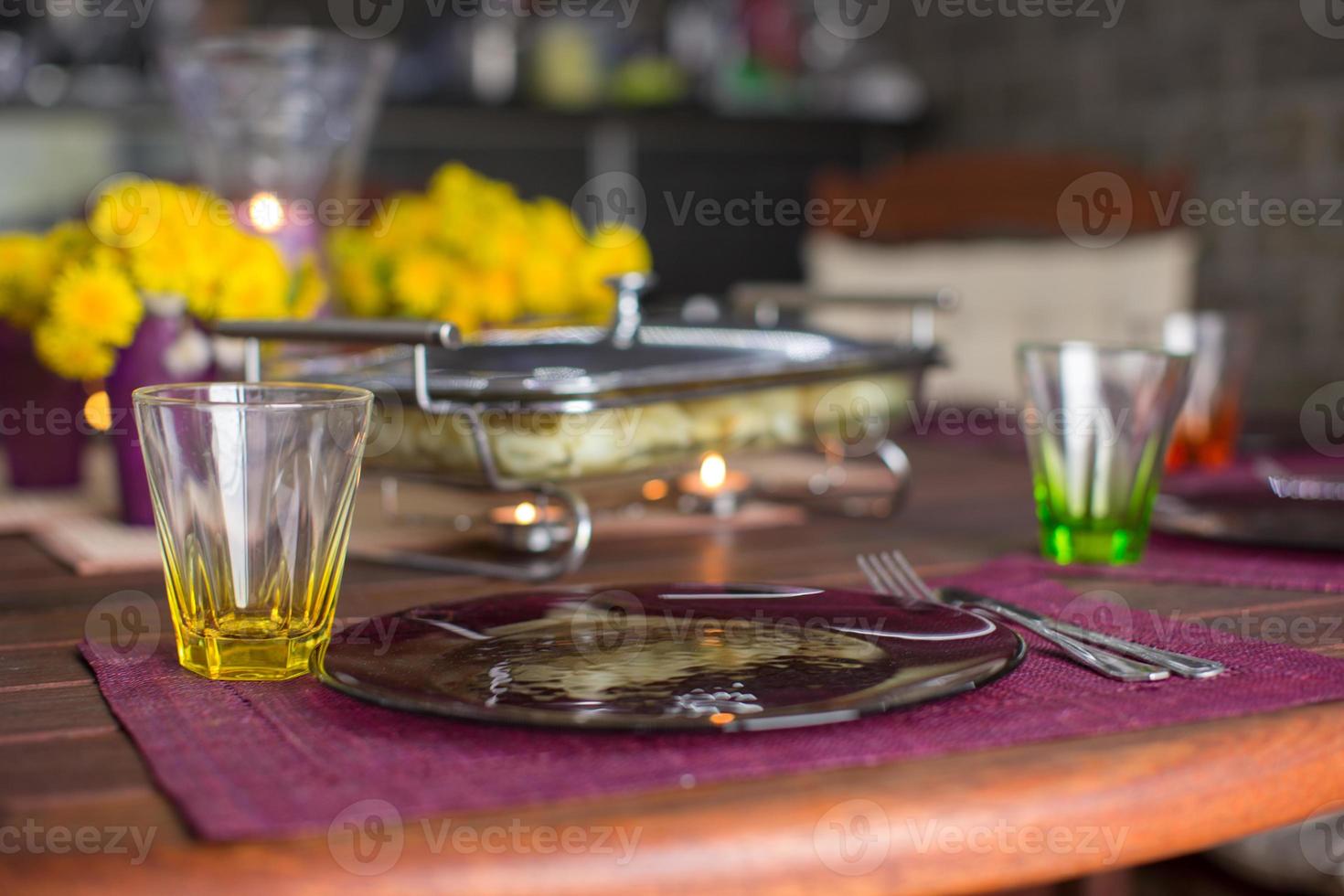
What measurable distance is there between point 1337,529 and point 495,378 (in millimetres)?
518

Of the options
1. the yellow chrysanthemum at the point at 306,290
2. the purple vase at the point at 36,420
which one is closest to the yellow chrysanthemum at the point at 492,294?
the yellow chrysanthemum at the point at 306,290

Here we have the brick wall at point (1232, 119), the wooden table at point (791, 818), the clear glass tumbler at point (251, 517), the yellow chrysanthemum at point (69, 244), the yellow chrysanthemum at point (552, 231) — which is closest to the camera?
the wooden table at point (791, 818)

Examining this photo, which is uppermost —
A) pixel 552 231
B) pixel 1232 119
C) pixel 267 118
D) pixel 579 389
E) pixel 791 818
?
pixel 1232 119

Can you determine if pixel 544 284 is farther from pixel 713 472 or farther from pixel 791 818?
pixel 791 818

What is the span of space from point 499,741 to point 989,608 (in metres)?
0.28

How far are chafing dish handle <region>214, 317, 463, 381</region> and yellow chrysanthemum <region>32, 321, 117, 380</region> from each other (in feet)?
0.48

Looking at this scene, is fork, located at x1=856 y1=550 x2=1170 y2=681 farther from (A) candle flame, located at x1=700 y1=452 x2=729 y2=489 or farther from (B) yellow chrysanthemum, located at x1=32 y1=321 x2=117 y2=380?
(B) yellow chrysanthemum, located at x1=32 y1=321 x2=117 y2=380

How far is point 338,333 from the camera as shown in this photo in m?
0.80

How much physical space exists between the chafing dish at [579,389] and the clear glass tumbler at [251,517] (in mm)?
176

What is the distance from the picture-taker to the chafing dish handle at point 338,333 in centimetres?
75

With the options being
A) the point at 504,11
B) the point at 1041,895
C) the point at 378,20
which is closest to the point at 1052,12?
Answer: the point at 504,11

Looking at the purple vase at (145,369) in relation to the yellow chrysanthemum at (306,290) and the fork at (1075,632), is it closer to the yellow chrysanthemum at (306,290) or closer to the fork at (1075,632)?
the yellow chrysanthemum at (306,290)

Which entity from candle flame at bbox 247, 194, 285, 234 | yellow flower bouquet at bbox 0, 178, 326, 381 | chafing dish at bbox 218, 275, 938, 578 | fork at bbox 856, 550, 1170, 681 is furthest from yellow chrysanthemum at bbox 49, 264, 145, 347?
fork at bbox 856, 550, 1170, 681

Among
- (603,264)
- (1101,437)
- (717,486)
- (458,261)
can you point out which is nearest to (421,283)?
(458,261)
